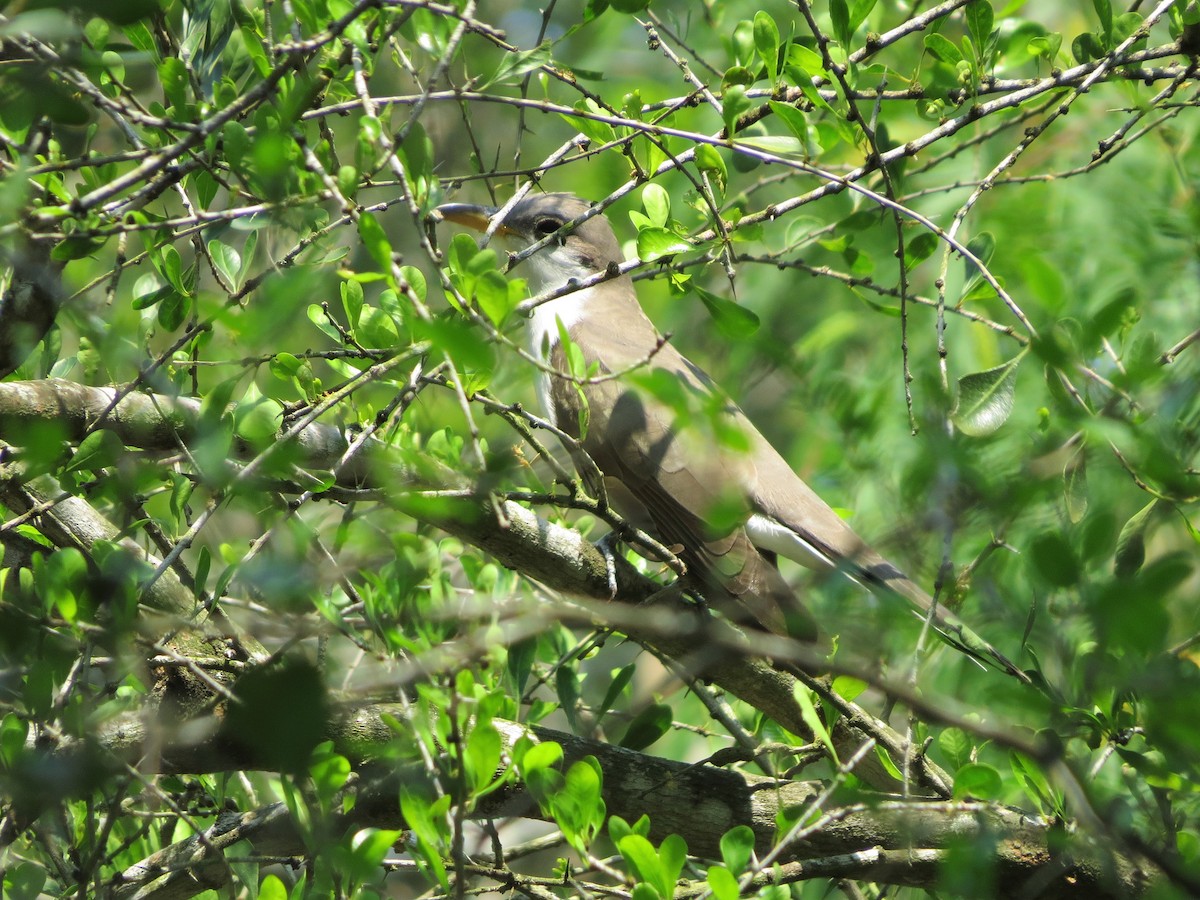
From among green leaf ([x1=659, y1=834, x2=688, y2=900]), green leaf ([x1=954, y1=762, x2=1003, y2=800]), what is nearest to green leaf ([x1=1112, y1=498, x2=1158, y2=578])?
green leaf ([x1=954, y1=762, x2=1003, y2=800])

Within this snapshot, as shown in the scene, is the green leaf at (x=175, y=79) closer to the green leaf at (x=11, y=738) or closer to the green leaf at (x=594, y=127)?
the green leaf at (x=594, y=127)

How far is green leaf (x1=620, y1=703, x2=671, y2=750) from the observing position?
2.91 m

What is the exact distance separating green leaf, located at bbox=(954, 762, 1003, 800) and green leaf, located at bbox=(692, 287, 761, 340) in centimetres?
100

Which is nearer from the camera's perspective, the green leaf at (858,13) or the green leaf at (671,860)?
the green leaf at (671,860)

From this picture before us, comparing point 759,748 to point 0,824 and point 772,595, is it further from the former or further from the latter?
point 0,824

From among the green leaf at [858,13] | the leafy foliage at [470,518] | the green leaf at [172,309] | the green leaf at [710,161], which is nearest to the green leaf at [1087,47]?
the leafy foliage at [470,518]

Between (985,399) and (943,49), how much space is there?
1.32 m

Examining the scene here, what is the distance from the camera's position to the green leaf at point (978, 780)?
2.15 m

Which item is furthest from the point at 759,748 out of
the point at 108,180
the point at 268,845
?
the point at 108,180

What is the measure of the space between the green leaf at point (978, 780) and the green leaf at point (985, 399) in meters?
0.75

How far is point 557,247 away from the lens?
→ 480 cm

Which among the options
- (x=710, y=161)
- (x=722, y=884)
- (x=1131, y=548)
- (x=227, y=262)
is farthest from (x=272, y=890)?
(x=710, y=161)

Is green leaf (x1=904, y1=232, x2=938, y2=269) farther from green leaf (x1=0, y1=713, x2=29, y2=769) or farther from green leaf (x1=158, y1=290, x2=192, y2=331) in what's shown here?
green leaf (x1=0, y1=713, x2=29, y2=769)

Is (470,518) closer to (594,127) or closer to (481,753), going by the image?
(481,753)
